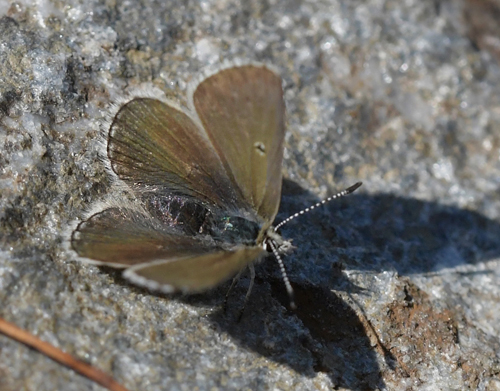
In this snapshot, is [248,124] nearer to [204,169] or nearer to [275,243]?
[204,169]

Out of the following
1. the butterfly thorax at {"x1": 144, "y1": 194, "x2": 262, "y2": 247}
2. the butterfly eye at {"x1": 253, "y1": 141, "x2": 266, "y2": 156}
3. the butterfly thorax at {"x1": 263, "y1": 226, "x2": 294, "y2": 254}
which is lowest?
the butterfly thorax at {"x1": 263, "y1": 226, "x2": 294, "y2": 254}

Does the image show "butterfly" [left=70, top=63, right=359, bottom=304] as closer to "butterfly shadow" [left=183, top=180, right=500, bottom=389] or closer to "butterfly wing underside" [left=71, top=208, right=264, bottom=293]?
"butterfly wing underside" [left=71, top=208, right=264, bottom=293]

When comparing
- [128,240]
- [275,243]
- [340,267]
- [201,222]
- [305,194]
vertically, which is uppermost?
[128,240]

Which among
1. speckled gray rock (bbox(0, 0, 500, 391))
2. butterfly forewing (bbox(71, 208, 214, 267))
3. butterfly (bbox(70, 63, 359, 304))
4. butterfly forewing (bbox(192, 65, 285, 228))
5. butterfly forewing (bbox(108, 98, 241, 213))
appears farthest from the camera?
butterfly forewing (bbox(108, 98, 241, 213))

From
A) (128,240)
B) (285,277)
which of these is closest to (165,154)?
(128,240)

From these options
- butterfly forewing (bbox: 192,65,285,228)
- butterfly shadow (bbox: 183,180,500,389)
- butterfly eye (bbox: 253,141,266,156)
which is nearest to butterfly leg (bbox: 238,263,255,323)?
butterfly shadow (bbox: 183,180,500,389)

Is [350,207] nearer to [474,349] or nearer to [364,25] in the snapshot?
[474,349]

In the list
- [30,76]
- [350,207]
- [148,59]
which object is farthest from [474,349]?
[30,76]

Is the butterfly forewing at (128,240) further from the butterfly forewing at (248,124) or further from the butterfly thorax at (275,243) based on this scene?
Result: the butterfly forewing at (248,124)
